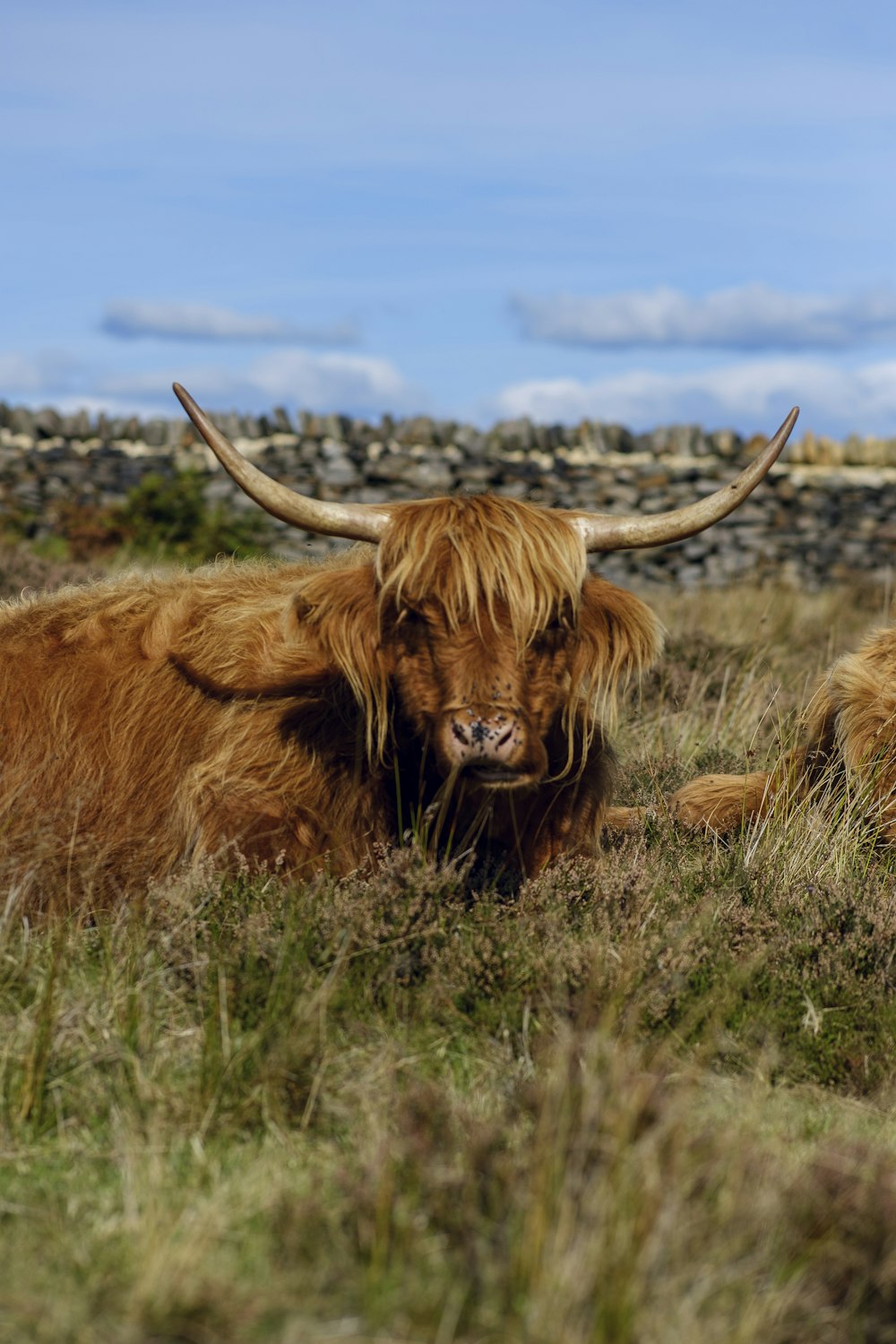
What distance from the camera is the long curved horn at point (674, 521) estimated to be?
162 inches

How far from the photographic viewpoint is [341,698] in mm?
4262

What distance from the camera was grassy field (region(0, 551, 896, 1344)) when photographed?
7.09 ft

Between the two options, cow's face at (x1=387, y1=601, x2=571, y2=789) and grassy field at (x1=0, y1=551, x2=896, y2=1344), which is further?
cow's face at (x1=387, y1=601, x2=571, y2=789)

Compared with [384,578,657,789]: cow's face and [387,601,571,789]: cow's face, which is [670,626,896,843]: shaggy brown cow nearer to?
[384,578,657,789]: cow's face

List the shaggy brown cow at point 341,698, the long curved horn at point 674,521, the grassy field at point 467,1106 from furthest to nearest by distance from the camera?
the long curved horn at point 674,521 < the shaggy brown cow at point 341,698 < the grassy field at point 467,1106

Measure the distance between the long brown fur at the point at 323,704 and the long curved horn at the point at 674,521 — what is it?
13 centimetres

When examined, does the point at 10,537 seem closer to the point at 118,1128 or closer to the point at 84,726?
the point at 84,726

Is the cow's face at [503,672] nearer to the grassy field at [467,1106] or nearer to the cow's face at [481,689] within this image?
the cow's face at [481,689]

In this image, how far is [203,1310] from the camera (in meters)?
2.13

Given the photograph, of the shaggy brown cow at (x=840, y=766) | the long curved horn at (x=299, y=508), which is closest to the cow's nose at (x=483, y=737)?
the long curved horn at (x=299, y=508)

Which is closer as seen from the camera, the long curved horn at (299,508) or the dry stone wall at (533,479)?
the long curved horn at (299,508)

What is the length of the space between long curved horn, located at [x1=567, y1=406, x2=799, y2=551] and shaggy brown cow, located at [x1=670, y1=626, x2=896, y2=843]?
1182 millimetres

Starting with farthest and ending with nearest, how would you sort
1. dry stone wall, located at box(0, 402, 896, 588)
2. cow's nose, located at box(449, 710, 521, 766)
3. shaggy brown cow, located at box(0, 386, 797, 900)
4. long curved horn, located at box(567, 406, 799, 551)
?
dry stone wall, located at box(0, 402, 896, 588)
long curved horn, located at box(567, 406, 799, 551)
shaggy brown cow, located at box(0, 386, 797, 900)
cow's nose, located at box(449, 710, 521, 766)

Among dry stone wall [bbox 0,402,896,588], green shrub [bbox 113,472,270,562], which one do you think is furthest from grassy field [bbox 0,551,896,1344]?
dry stone wall [bbox 0,402,896,588]
